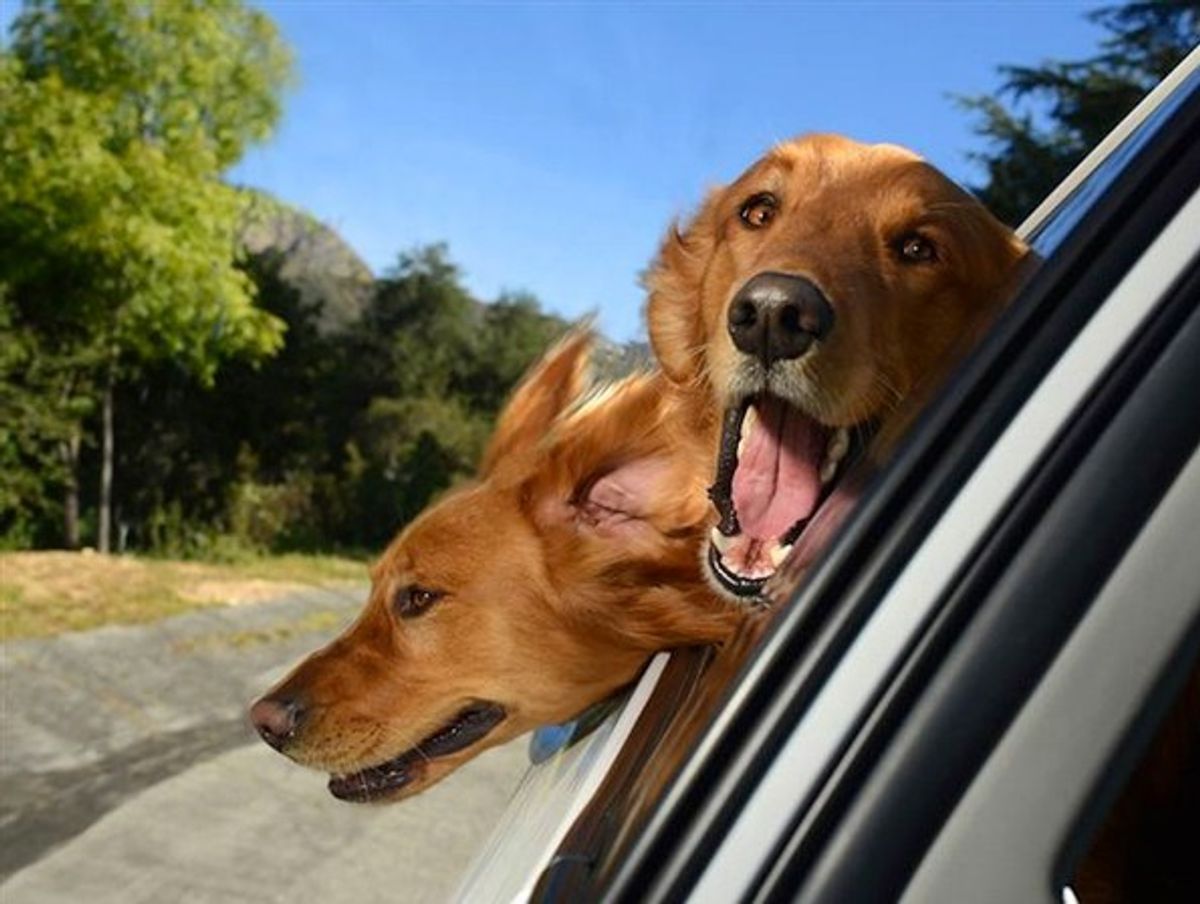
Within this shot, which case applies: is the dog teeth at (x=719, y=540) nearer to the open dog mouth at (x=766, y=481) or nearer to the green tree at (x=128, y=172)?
the open dog mouth at (x=766, y=481)

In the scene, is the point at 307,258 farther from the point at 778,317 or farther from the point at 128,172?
the point at 778,317

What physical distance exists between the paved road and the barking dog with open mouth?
3554 mm

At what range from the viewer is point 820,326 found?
183 cm

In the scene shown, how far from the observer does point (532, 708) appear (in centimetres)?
192

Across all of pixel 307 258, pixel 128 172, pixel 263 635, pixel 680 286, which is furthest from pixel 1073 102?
pixel 307 258

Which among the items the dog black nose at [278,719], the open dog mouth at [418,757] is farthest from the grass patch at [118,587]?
the open dog mouth at [418,757]

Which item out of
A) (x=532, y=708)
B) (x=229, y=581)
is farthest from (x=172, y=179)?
(x=532, y=708)

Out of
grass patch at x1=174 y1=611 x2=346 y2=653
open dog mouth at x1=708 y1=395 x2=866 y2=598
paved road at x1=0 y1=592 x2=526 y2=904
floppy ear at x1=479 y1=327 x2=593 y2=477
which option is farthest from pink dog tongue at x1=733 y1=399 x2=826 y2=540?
grass patch at x1=174 y1=611 x2=346 y2=653

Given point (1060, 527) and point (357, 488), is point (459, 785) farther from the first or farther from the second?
point (357, 488)

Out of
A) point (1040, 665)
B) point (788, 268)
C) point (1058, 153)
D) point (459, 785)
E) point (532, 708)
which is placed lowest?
point (459, 785)

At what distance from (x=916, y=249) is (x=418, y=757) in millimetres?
883

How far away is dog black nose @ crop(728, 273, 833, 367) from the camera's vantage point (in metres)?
1.82

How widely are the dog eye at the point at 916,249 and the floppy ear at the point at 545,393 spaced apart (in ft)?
1.23

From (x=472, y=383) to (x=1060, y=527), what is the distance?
3179cm
